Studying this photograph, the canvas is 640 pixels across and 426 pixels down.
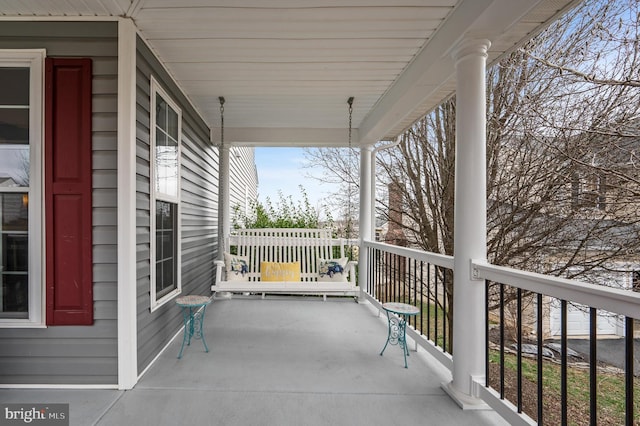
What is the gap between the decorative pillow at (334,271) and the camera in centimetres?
421

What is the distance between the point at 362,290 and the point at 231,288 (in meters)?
1.98

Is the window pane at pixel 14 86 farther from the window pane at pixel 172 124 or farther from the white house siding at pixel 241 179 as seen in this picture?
the white house siding at pixel 241 179

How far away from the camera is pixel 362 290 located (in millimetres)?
4539

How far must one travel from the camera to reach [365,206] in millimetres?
4578

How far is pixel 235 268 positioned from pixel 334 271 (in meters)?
1.28

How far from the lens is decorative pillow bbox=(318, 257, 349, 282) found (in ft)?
13.8

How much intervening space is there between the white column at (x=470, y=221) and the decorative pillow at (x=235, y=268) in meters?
2.83

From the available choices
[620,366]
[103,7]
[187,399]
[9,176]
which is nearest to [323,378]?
[187,399]

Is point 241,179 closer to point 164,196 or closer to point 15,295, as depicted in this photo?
point 164,196

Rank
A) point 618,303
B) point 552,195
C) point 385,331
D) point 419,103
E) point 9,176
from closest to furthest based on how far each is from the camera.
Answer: point 618,303
point 9,176
point 419,103
point 385,331
point 552,195

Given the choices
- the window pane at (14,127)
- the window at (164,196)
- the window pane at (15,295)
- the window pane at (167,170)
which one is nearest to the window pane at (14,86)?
the window pane at (14,127)

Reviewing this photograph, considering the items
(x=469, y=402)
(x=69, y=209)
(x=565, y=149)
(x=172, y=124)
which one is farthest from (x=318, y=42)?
(x=565, y=149)

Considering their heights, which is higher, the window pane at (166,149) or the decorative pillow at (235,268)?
the window pane at (166,149)

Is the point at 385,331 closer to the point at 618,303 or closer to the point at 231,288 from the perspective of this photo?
the point at 231,288
